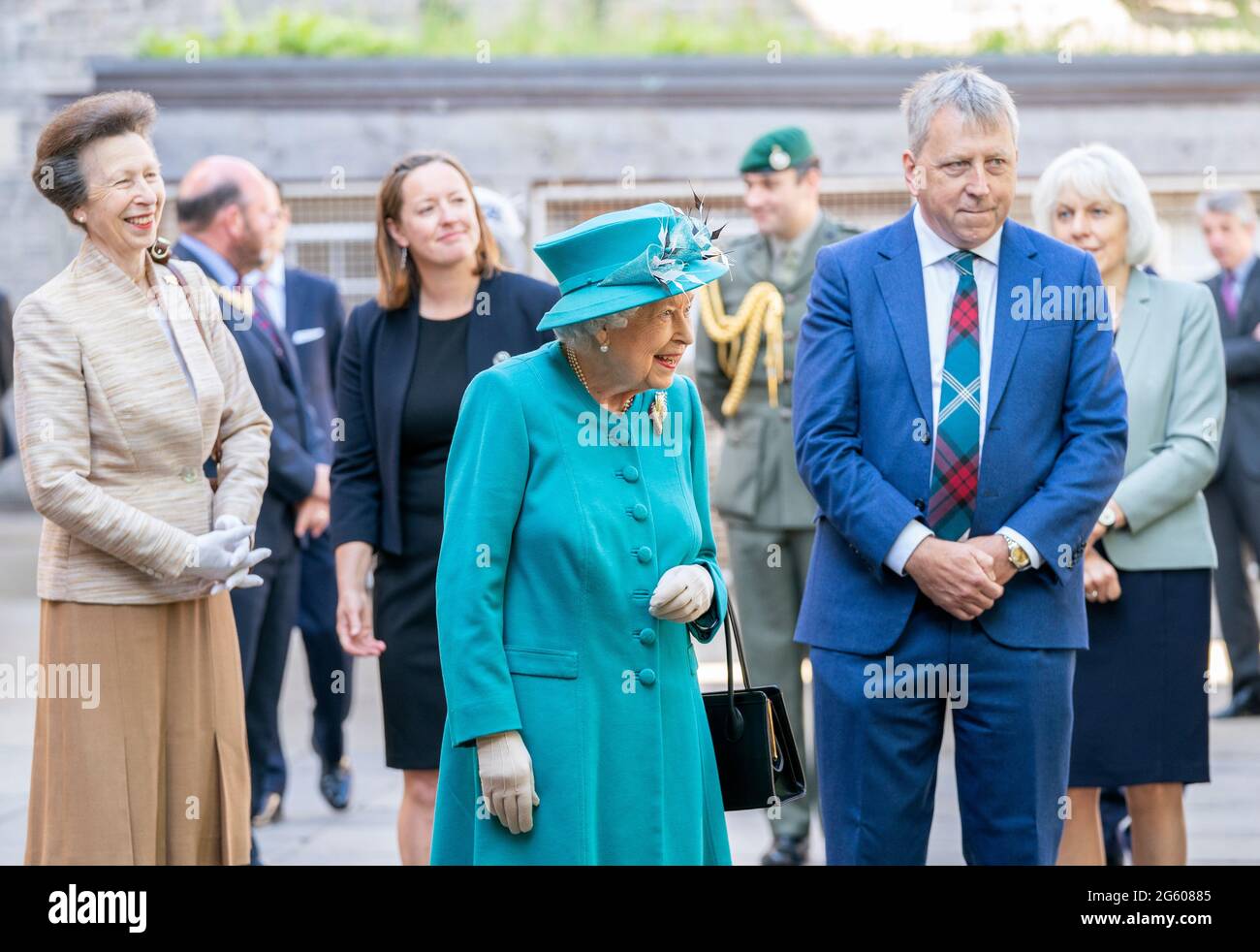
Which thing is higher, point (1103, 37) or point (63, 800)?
point (1103, 37)

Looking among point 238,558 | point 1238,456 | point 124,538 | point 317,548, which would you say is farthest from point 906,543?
point 1238,456

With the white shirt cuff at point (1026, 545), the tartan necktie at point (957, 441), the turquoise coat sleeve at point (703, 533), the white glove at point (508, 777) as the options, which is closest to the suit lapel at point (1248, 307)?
the tartan necktie at point (957, 441)

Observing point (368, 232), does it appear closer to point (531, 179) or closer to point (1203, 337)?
point (531, 179)

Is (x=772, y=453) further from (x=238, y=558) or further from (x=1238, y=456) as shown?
(x=1238, y=456)

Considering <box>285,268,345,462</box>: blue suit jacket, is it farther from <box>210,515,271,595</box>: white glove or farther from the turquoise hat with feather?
the turquoise hat with feather

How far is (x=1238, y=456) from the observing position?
322 inches


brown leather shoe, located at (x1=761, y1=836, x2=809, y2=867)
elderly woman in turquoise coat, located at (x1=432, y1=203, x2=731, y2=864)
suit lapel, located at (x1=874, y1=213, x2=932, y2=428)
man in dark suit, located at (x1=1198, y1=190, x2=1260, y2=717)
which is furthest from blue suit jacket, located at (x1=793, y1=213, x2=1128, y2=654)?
man in dark suit, located at (x1=1198, y1=190, x2=1260, y2=717)

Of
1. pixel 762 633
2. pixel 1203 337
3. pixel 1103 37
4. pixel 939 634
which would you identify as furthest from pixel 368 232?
pixel 939 634

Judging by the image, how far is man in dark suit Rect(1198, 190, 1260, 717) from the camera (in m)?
8.17

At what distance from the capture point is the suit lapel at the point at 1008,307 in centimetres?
388

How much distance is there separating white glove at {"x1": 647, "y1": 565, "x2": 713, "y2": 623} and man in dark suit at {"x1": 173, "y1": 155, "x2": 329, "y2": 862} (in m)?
2.86

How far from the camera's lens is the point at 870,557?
151 inches

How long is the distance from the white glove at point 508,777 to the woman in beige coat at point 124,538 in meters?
1.19
